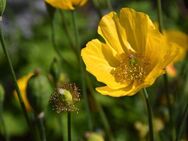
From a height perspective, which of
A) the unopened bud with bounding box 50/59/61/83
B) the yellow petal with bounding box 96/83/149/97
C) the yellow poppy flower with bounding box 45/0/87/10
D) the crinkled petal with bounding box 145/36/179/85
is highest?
the yellow poppy flower with bounding box 45/0/87/10

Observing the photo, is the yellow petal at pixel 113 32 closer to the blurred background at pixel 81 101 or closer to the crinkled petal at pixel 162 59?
the crinkled petal at pixel 162 59

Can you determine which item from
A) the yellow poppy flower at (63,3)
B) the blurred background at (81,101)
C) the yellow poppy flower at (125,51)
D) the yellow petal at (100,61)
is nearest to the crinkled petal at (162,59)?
the yellow poppy flower at (125,51)

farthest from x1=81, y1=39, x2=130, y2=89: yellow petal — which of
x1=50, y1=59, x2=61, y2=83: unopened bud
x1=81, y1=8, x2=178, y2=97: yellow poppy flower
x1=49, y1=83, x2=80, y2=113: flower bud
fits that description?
x1=50, y1=59, x2=61, y2=83: unopened bud

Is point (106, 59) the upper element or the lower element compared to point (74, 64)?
upper

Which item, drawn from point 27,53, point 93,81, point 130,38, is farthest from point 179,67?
point 130,38

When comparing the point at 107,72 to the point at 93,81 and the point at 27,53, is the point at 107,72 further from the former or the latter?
the point at 27,53

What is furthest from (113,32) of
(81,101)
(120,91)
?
(81,101)

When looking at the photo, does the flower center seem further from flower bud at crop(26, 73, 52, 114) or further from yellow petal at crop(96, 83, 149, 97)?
flower bud at crop(26, 73, 52, 114)
